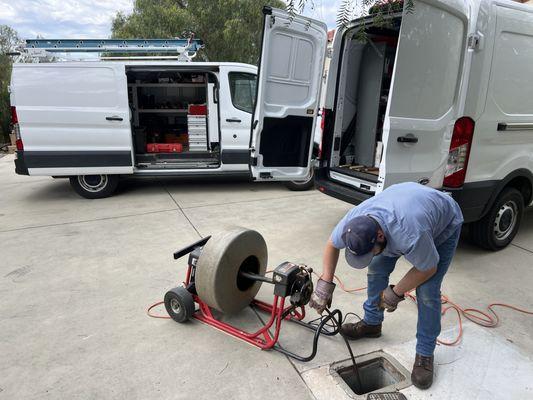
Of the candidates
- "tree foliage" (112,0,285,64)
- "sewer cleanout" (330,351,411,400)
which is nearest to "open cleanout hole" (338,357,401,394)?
"sewer cleanout" (330,351,411,400)

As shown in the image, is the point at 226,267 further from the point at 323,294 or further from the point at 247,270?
the point at 323,294

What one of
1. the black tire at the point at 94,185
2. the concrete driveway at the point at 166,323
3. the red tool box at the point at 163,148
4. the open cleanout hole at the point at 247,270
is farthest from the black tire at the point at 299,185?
the open cleanout hole at the point at 247,270

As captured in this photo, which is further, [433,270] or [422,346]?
[422,346]

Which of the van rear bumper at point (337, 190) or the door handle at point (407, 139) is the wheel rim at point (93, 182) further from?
the door handle at point (407, 139)

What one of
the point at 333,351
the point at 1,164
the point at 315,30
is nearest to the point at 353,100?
the point at 315,30

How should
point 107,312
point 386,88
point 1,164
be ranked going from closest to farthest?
point 107,312 → point 386,88 → point 1,164

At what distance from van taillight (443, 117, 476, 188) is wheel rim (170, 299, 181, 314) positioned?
259cm

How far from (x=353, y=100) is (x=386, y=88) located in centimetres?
42

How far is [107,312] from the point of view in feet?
9.98

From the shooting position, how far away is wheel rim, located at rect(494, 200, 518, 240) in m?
4.04

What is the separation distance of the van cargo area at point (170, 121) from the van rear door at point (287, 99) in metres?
2.03

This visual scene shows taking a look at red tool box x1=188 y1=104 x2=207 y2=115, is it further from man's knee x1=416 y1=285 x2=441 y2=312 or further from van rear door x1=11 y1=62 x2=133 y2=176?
man's knee x1=416 y1=285 x2=441 y2=312

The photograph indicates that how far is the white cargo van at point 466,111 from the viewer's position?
3203 millimetres

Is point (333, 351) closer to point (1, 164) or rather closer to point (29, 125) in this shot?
point (29, 125)
